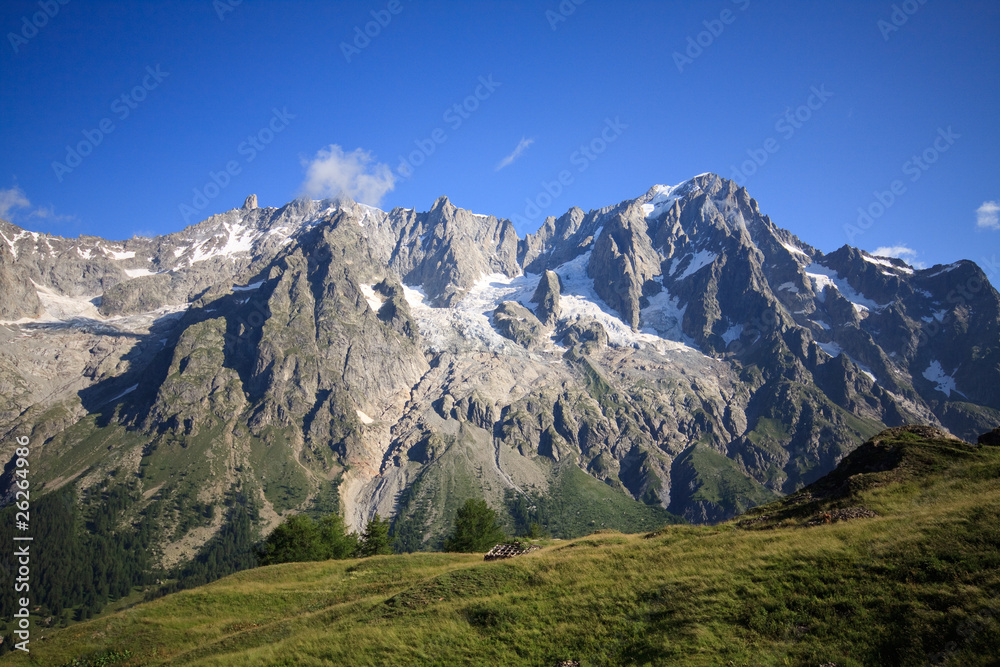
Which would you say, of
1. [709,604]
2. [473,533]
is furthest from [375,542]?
[709,604]

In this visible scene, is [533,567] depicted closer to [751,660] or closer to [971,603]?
[751,660]

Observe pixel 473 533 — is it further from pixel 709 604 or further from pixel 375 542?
pixel 709 604

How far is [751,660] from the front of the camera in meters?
19.8

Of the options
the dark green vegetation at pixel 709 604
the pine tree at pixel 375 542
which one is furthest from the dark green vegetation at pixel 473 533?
the dark green vegetation at pixel 709 604

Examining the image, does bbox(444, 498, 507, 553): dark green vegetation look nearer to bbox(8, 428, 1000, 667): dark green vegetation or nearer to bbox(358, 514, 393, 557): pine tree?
bbox(358, 514, 393, 557): pine tree

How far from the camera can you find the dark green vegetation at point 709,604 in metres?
20.1

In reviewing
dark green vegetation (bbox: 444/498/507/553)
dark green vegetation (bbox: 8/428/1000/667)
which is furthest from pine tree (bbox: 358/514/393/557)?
dark green vegetation (bbox: 8/428/1000/667)

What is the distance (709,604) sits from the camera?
24047 millimetres

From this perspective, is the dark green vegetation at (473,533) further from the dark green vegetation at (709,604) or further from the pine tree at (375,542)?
the dark green vegetation at (709,604)

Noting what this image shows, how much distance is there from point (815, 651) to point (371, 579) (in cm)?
3646

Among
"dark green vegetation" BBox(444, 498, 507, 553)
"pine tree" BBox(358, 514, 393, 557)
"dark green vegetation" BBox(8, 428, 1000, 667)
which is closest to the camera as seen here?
"dark green vegetation" BBox(8, 428, 1000, 667)

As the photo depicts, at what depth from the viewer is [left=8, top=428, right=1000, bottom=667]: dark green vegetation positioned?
20141 mm

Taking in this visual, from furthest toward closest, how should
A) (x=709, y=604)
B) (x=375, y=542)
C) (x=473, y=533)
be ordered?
(x=473, y=533)
(x=375, y=542)
(x=709, y=604)

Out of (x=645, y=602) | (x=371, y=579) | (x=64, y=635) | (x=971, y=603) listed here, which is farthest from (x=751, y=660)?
(x=64, y=635)
